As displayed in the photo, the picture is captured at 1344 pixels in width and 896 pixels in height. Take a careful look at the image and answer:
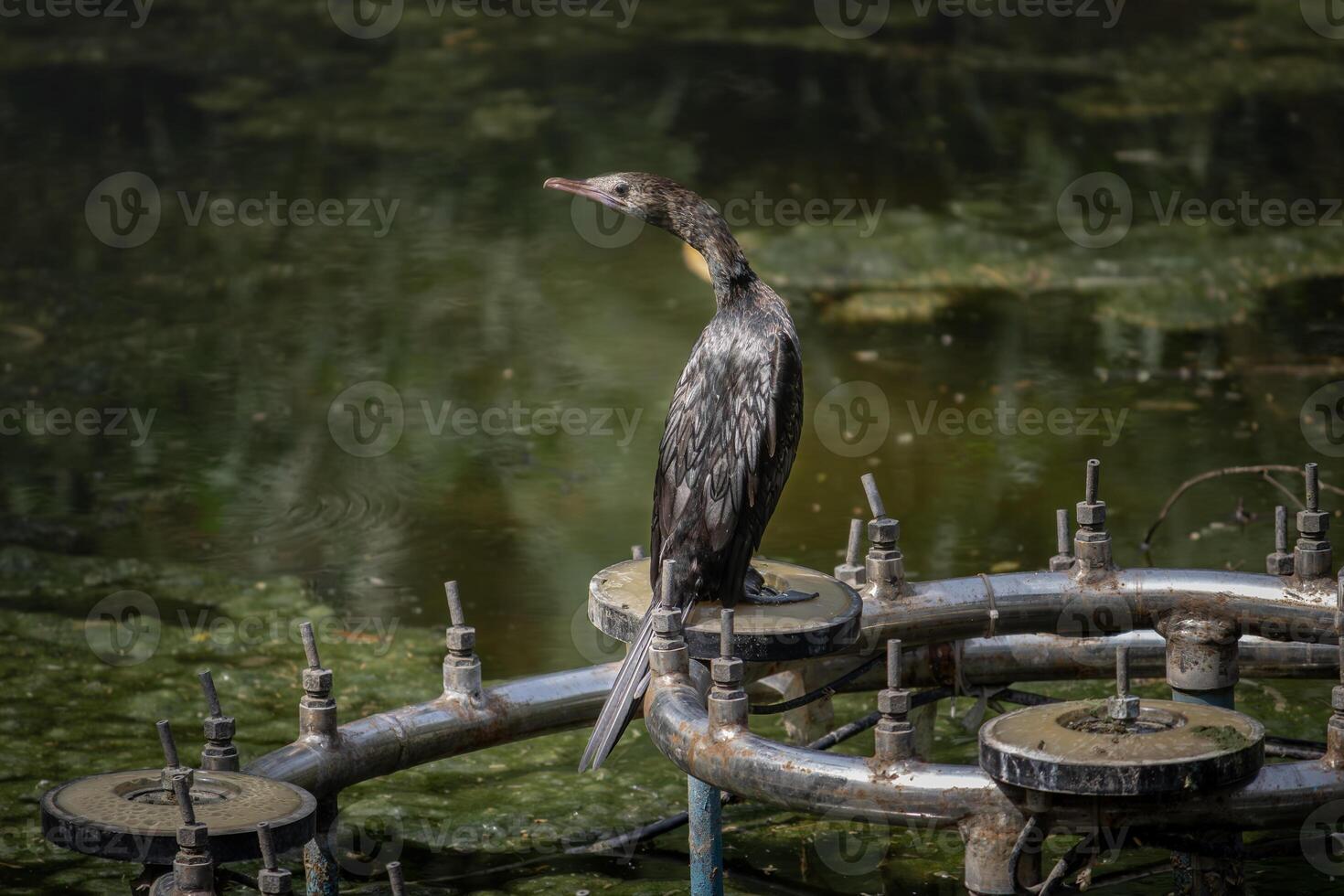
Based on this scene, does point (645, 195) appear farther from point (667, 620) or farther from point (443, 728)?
point (443, 728)

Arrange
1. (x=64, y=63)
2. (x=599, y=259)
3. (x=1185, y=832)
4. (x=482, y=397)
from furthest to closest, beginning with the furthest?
(x=64, y=63) < (x=599, y=259) < (x=482, y=397) < (x=1185, y=832)

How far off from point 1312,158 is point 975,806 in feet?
26.2

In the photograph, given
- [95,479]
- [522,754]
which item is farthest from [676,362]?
[522,754]

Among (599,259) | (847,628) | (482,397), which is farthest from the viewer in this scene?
(599,259)

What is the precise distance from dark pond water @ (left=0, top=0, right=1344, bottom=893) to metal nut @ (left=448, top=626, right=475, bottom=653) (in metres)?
0.59

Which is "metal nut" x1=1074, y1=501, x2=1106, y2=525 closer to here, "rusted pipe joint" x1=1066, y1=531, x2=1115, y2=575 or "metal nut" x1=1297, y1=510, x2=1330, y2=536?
"rusted pipe joint" x1=1066, y1=531, x2=1115, y2=575

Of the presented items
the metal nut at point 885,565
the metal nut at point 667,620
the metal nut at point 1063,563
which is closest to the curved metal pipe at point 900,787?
the metal nut at point 667,620

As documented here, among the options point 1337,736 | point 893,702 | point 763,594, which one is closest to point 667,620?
point 763,594

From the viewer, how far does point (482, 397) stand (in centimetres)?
830

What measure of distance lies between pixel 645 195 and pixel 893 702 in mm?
1184

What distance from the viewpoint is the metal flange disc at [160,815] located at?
361 cm

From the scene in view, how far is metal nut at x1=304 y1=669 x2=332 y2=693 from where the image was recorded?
4445 mm

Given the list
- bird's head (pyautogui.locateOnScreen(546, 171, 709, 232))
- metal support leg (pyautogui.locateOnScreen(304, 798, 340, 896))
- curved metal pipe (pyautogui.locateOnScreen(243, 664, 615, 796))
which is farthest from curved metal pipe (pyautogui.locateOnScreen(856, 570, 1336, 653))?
metal support leg (pyautogui.locateOnScreen(304, 798, 340, 896))

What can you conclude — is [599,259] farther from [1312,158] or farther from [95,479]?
[1312,158]
